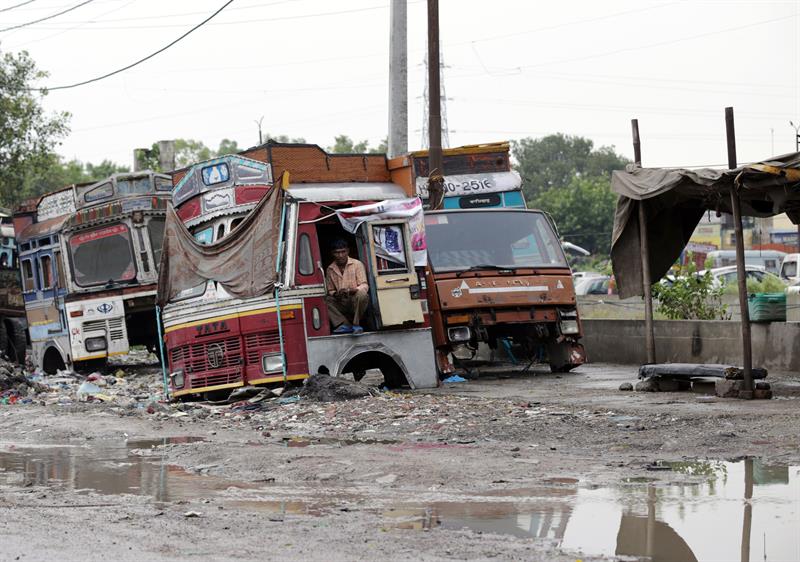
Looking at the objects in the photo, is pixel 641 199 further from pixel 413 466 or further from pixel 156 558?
pixel 156 558

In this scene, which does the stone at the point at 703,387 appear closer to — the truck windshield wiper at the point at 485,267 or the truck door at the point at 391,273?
the truck door at the point at 391,273

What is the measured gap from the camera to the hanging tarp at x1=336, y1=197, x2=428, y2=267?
1409 cm

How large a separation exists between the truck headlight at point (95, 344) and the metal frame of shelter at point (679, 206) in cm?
937

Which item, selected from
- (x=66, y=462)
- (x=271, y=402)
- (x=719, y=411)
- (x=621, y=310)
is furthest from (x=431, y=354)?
(x=621, y=310)

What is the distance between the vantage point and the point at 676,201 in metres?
14.7

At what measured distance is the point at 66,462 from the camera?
1005 centimetres

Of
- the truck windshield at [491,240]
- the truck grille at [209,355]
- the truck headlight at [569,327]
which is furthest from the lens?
the truck windshield at [491,240]

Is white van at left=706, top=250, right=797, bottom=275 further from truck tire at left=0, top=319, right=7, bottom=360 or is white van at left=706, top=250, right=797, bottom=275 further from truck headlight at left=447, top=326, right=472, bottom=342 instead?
truck headlight at left=447, top=326, right=472, bottom=342

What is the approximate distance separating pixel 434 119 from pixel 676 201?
600 cm

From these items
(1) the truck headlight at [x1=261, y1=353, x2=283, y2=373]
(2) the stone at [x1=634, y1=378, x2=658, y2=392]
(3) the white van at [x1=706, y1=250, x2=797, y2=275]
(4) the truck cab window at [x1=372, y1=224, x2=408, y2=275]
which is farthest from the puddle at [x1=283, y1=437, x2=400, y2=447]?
(3) the white van at [x1=706, y1=250, x2=797, y2=275]

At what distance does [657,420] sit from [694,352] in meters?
6.52

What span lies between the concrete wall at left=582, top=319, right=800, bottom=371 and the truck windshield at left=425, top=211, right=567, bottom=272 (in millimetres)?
2126

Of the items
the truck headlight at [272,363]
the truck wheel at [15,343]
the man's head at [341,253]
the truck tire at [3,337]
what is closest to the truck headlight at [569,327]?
the man's head at [341,253]

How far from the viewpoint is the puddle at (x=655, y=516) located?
5984 mm
